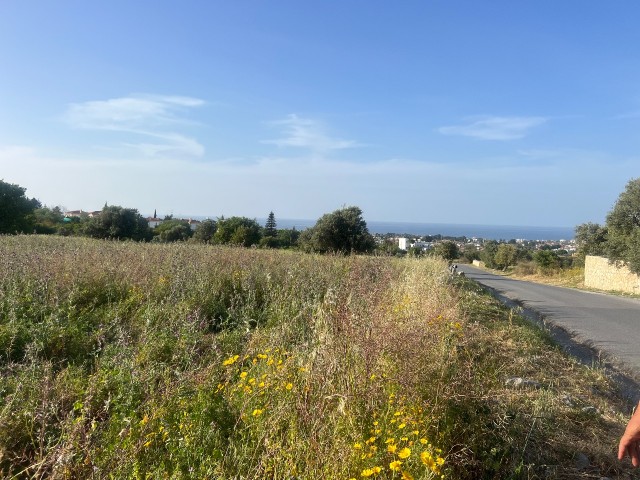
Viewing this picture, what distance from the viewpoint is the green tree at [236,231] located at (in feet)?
75.0

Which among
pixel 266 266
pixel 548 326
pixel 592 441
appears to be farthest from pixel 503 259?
pixel 592 441

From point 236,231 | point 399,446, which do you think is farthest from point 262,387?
point 236,231

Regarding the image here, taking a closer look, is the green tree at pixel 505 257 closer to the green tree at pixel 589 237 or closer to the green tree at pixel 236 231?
the green tree at pixel 589 237

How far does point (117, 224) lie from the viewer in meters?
33.7

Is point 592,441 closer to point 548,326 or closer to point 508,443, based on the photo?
point 508,443

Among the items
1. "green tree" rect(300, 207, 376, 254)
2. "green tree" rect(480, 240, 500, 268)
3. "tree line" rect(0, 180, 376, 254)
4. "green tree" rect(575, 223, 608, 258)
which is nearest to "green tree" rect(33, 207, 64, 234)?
"tree line" rect(0, 180, 376, 254)

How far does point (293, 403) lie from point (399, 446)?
73cm

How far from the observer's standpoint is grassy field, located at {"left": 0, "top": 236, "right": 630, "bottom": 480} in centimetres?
259

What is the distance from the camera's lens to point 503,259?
164 feet

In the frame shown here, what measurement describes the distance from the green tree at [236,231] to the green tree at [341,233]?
322 cm

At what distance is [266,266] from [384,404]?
6130 mm

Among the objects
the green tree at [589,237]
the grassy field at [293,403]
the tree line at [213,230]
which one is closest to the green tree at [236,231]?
the tree line at [213,230]

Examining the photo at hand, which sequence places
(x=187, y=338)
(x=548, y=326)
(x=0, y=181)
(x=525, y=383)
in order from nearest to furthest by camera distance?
(x=187, y=338) < (x=525, y=383) < (x=548, y=326) < (x=0, y=181)

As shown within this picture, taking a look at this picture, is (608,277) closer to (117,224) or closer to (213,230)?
(213,230)
